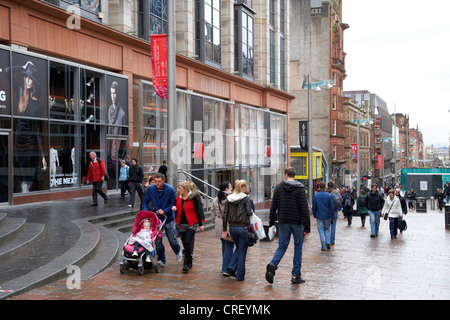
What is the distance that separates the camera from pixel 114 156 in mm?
21031

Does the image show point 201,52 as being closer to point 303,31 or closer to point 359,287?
point 359,287

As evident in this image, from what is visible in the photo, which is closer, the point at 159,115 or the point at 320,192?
the point at 320,192

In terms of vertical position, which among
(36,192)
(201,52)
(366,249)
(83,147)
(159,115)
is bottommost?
(366,249)

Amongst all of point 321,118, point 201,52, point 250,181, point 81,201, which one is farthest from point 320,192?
point 321,118

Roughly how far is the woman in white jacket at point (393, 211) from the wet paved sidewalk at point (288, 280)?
304 centimetres

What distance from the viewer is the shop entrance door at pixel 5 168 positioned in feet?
50.2

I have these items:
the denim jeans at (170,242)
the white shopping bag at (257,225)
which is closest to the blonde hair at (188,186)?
the denim jeans at (170,242)

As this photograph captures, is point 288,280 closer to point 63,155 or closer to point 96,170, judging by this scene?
point 96,170

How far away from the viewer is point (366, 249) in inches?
498

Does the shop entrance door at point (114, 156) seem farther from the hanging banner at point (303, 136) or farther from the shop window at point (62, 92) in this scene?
the hanging banner at point (303, 136)

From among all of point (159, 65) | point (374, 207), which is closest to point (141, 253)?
point (374, 207)

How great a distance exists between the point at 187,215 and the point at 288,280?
201 centimetres

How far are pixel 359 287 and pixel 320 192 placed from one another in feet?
15.8

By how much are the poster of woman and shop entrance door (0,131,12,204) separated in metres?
0.35
